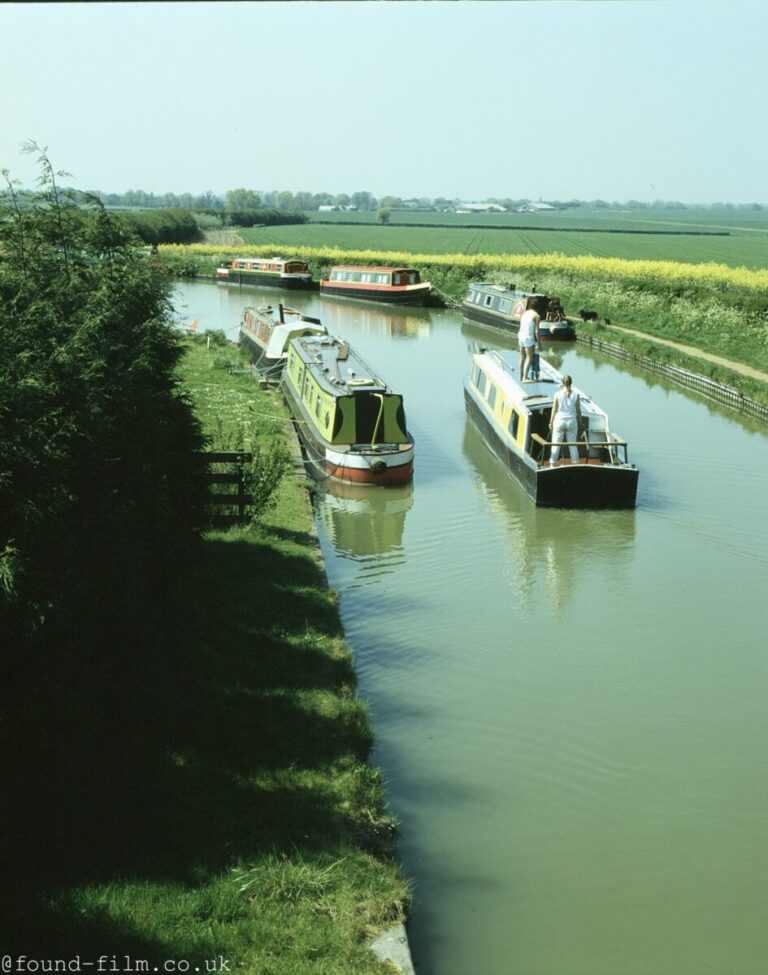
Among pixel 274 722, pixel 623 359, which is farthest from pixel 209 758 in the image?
pixel 623 359

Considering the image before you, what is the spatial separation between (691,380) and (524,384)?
348 inches

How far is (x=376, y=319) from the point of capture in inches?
1623

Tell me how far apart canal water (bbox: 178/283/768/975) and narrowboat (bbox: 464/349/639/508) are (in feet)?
1.05

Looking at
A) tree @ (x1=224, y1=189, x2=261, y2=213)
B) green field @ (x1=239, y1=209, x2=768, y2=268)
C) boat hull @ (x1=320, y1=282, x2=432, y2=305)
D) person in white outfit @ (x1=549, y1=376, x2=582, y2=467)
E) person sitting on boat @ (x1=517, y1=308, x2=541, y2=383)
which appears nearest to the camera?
person in white outfit @ (x1=549, y1=376, x2=582, y2=467)

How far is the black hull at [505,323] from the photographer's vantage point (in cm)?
3381

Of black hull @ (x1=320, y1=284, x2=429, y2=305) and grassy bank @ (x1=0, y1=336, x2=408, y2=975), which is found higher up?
black hull @ (x1=320, y1=284, x2=429, y2=305)

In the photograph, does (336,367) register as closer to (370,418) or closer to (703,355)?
(370,418)

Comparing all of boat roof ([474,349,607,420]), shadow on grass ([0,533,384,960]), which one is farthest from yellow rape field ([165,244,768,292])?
shadow on grass ([0,533,384,960])

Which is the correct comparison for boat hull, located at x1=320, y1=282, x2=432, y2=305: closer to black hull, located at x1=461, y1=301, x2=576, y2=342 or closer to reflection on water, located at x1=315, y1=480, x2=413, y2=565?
black hull, located at x1=461, y1=301, x2=576, y2=342

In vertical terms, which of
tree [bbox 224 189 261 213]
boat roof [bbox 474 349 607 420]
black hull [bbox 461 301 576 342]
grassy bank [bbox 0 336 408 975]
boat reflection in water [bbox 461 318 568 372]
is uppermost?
tree [bbox 224 189 261 213]

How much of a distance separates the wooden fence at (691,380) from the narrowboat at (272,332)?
8887 millimetres

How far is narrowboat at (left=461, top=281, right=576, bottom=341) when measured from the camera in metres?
33.8

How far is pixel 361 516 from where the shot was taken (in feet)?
52.0

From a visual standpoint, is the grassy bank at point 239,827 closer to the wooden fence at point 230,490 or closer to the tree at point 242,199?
the wooden fence at point 230,490
